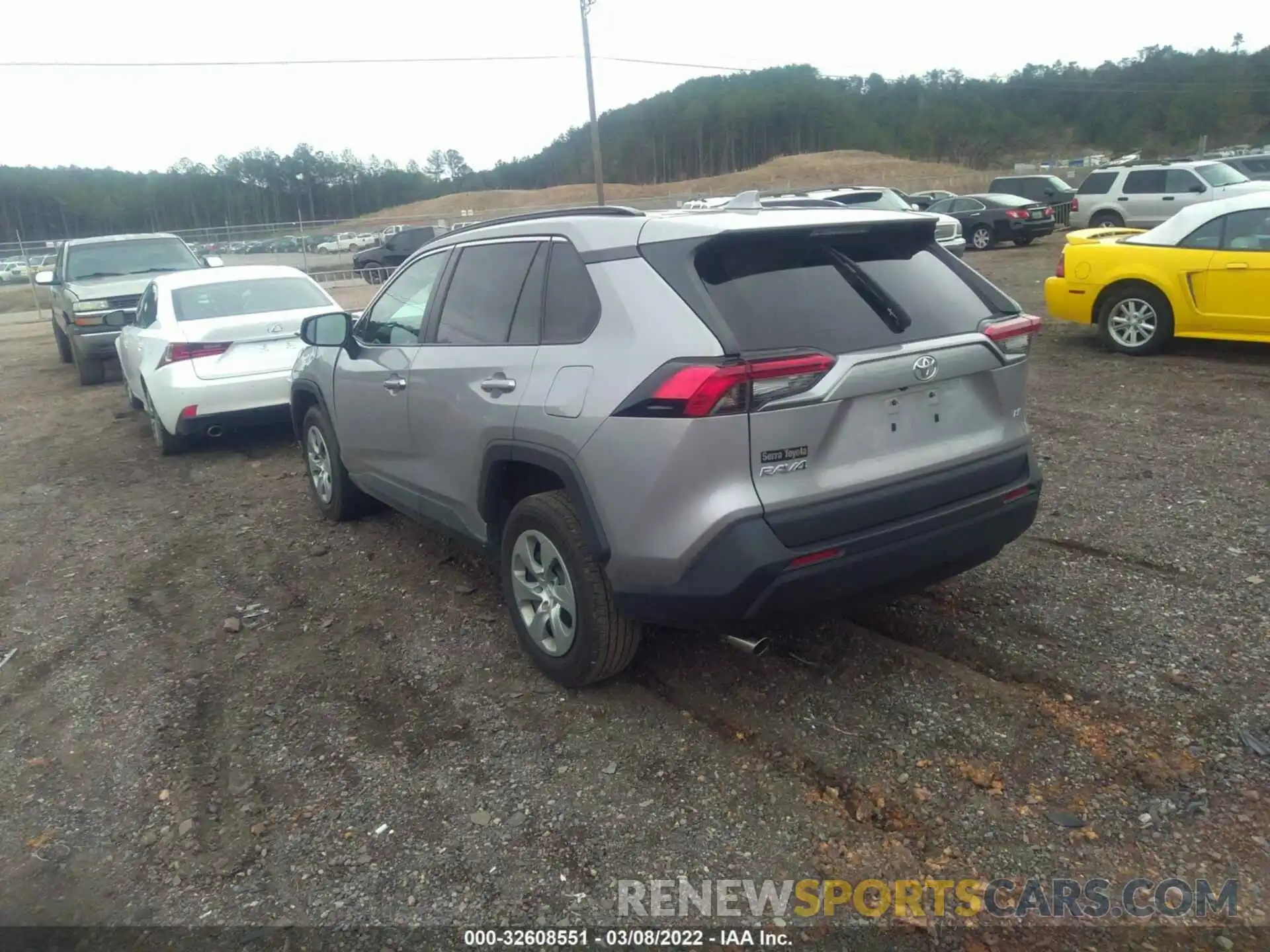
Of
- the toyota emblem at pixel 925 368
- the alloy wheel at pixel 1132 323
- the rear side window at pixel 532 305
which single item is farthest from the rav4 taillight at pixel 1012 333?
the alloy wheel at pixel 1132 323

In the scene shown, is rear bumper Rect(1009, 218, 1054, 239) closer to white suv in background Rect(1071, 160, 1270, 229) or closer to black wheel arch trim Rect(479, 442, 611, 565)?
white suv in background Rect(1071, 160, 1270, 229)

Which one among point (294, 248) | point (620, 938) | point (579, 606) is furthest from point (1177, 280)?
point (294, 248)

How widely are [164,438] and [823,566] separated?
6874 millimetres

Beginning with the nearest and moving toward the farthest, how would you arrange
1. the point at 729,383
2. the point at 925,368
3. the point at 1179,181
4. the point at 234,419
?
the point at 729,383 < the point at 925,368 < the point at 234,419 < the point at 1179,181

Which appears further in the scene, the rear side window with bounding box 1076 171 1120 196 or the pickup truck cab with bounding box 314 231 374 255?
the pickup truck cab with bounding box 314 231 374 255

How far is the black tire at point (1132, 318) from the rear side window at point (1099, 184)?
13567mm

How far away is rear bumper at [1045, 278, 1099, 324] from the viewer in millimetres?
9750

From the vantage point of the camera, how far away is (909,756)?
3.25 m

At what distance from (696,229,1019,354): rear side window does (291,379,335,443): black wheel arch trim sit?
3.24 meters

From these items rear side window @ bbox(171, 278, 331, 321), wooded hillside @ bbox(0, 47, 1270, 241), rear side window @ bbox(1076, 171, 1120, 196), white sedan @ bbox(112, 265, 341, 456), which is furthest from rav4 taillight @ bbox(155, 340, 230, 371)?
wooded hillside @ bbox(0, 47, 1270, 241)

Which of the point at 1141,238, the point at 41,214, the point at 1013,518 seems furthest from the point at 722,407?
the point at 41,214

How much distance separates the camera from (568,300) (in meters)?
3.59

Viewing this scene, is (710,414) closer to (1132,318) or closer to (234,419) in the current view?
(234,419)

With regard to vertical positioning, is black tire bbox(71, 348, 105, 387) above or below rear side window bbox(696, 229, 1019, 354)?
below
